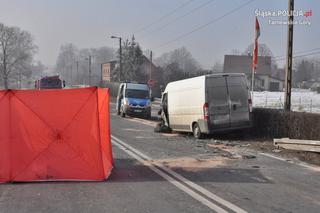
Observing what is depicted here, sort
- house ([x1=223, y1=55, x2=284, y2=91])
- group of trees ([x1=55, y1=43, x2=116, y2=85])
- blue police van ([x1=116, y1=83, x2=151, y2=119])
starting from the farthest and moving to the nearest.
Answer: group of trees ([x1=55, y1=43, x2=116, y2=85])
house ([x1=223, y1=55, x2=284, y2=91])
blue police van ([x1=116, y1=83, x2=151, y2=119])

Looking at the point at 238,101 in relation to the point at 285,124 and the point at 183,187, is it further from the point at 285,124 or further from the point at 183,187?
the point at 183,187

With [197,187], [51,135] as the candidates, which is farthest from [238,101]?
[51,135]

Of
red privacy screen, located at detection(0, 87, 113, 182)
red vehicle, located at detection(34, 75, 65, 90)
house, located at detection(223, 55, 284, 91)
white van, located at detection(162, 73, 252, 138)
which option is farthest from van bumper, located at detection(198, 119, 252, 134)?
house, located at detection(223, 55, 284, 91)

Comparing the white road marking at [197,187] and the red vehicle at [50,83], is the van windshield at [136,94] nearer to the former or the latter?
the red vehicle at [50,83]

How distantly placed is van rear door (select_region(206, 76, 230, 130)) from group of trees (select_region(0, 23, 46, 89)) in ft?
341

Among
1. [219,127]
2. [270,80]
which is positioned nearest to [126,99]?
[219,127]

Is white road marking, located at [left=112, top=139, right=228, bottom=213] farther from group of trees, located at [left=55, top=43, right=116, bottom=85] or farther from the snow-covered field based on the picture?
group of trees, located at [left=55, top=43, right=116, bottom=85]

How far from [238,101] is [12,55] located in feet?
368

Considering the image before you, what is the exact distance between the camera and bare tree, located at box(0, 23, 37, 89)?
11775 cm

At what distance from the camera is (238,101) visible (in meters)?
16.8

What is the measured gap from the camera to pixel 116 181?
29.0ft

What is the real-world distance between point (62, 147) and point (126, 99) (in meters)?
22.7

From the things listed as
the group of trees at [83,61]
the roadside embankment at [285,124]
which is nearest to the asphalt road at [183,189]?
the roadside embankment at [285,124]

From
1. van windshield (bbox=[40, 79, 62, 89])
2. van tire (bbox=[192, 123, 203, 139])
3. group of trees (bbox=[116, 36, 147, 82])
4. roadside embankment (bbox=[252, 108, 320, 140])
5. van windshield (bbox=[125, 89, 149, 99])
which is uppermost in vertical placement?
group of trees (bbox=[116, 36, 147, 82])
